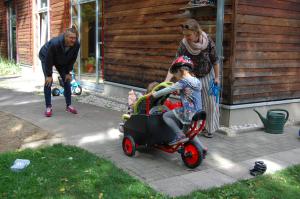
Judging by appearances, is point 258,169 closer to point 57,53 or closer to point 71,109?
point 57,53

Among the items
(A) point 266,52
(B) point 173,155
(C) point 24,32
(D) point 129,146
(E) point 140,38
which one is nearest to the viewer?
(D) point 129,146

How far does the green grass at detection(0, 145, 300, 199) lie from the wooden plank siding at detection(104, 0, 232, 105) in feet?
9.55

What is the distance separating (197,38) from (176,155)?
1.84 meters

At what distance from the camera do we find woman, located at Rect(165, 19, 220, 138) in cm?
585

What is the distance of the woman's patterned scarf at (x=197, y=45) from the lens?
6.07 metres

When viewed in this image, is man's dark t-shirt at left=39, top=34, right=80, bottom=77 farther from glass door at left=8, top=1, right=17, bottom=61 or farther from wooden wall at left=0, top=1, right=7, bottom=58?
wooden wall at left=0, top=1, right=7, bottom=58

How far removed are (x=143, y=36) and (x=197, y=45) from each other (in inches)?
136

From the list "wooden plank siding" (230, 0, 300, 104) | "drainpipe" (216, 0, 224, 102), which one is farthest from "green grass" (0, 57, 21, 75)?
"wooden plank siding" (230, 0, 300, 104)

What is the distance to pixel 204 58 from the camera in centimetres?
625

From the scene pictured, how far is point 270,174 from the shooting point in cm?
475

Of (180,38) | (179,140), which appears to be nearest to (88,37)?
(180,38)

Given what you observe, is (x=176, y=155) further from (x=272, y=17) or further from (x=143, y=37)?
(x=143, y=37)

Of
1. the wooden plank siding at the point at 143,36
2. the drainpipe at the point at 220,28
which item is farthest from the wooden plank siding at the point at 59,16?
the drainpipe at the point at 220,28

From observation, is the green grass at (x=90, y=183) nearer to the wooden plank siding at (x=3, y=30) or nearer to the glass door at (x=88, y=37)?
the glass door at (x=88, y=37)
